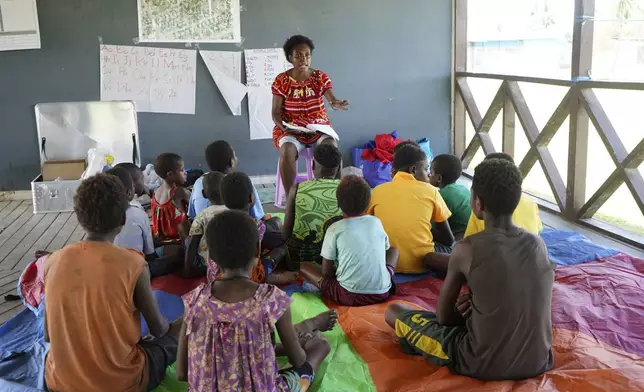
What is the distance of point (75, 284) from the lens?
5.39 ft

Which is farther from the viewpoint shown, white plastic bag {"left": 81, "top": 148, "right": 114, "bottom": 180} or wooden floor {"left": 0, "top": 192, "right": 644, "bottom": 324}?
white plastic bag {"left": 81, "top": 148, "right": 114, "bottom": 180}

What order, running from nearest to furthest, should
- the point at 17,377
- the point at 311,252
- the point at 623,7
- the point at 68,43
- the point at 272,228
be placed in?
the point at 17,377 < the point at 311,252 < the point at 272,228 < the point at 623,7 < the point at 68,43

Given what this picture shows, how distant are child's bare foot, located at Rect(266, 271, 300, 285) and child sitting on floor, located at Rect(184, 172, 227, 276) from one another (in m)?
0.33

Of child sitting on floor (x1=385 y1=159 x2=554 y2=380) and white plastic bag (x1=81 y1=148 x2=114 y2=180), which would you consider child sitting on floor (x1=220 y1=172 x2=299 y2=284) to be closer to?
child sitting on floor (x1=385 y1=159 x2=554 y2=380)

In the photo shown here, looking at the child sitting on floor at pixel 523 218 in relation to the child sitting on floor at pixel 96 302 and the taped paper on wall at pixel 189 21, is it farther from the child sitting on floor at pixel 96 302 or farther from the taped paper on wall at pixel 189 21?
the taped paper on wall at pixel 189 21

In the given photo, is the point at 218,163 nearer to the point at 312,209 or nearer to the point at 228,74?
the point at 312,209

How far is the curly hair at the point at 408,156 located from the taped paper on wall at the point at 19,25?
12.0 ft

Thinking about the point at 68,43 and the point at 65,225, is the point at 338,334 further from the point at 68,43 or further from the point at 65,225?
the point at 68,43

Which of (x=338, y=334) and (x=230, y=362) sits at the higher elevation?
(x=230, y=362)

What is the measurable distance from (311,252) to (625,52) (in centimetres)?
267

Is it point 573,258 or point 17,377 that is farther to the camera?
point 573,258

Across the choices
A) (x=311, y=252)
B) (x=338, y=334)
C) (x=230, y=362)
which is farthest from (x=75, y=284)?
(x=311, y=252)

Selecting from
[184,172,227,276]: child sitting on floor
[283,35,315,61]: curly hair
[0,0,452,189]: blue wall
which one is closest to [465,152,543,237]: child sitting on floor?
[184,172,227,276]: child sitting on floor

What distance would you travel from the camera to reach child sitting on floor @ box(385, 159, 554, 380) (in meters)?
1.73
